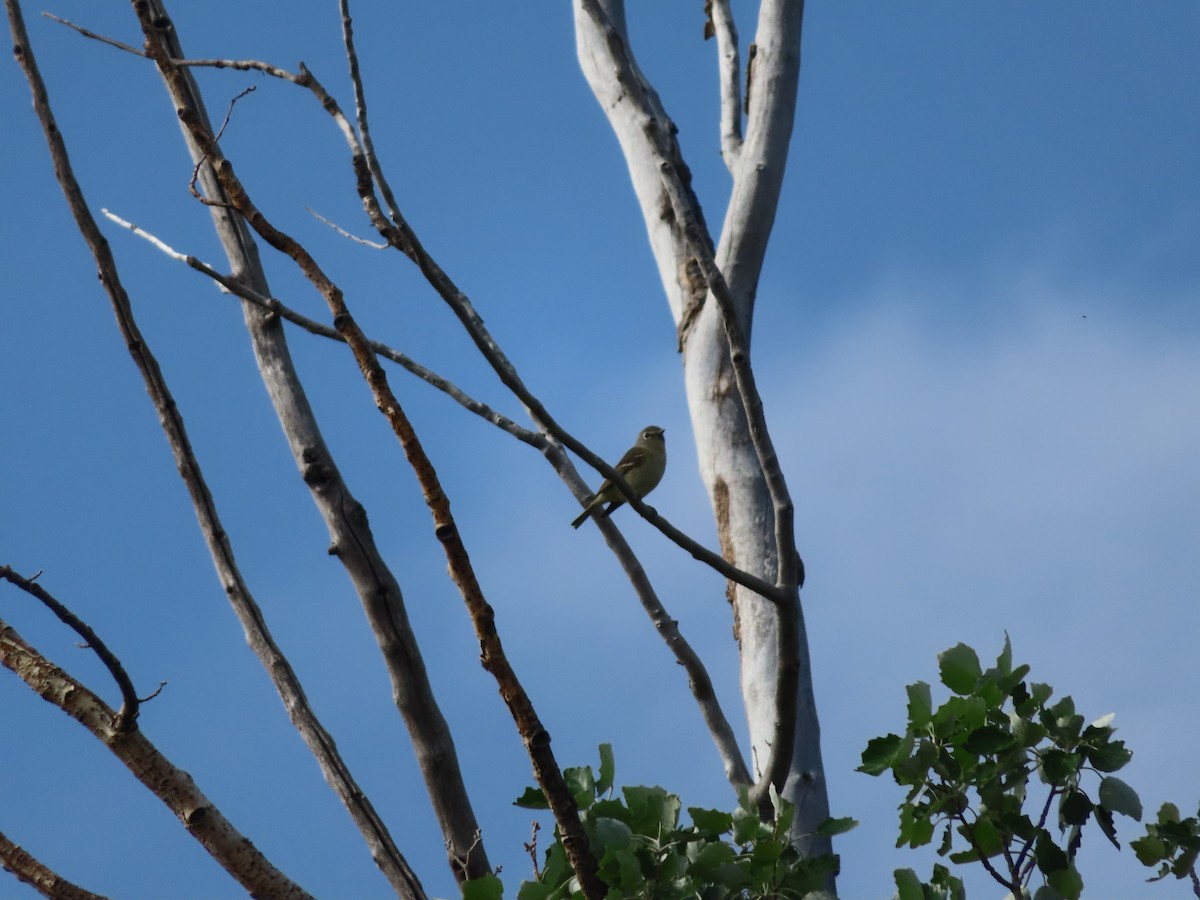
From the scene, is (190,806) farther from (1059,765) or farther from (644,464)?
(644,464)

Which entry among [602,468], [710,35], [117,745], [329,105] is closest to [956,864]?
[602,468]

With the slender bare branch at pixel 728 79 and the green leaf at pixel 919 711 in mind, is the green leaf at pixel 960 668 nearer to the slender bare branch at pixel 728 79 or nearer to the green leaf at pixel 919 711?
the green leaf at pixel 919 711

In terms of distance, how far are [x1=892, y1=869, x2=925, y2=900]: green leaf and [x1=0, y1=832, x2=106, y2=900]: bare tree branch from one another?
69.1 inches

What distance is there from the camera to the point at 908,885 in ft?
9.43

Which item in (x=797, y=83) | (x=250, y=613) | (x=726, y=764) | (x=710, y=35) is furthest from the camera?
(x=710, y=35)

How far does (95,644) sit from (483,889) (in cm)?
99

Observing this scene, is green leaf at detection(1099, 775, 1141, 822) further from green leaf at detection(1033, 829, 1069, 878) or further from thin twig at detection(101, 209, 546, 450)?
thin twig at detection(101, 209, 546, 450)

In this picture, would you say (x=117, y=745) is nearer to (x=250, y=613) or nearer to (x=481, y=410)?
(x=250, y=613)

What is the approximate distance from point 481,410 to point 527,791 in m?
1.86

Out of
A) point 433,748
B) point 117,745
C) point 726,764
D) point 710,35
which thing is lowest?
point 117,745

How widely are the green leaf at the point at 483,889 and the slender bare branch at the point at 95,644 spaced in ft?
2.70

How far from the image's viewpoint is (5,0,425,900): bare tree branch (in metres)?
3.15

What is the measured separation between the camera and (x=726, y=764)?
4.25m

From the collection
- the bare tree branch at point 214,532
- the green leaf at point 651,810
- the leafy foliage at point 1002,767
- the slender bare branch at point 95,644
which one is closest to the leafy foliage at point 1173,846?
the leafy foliage at point 1002,767
